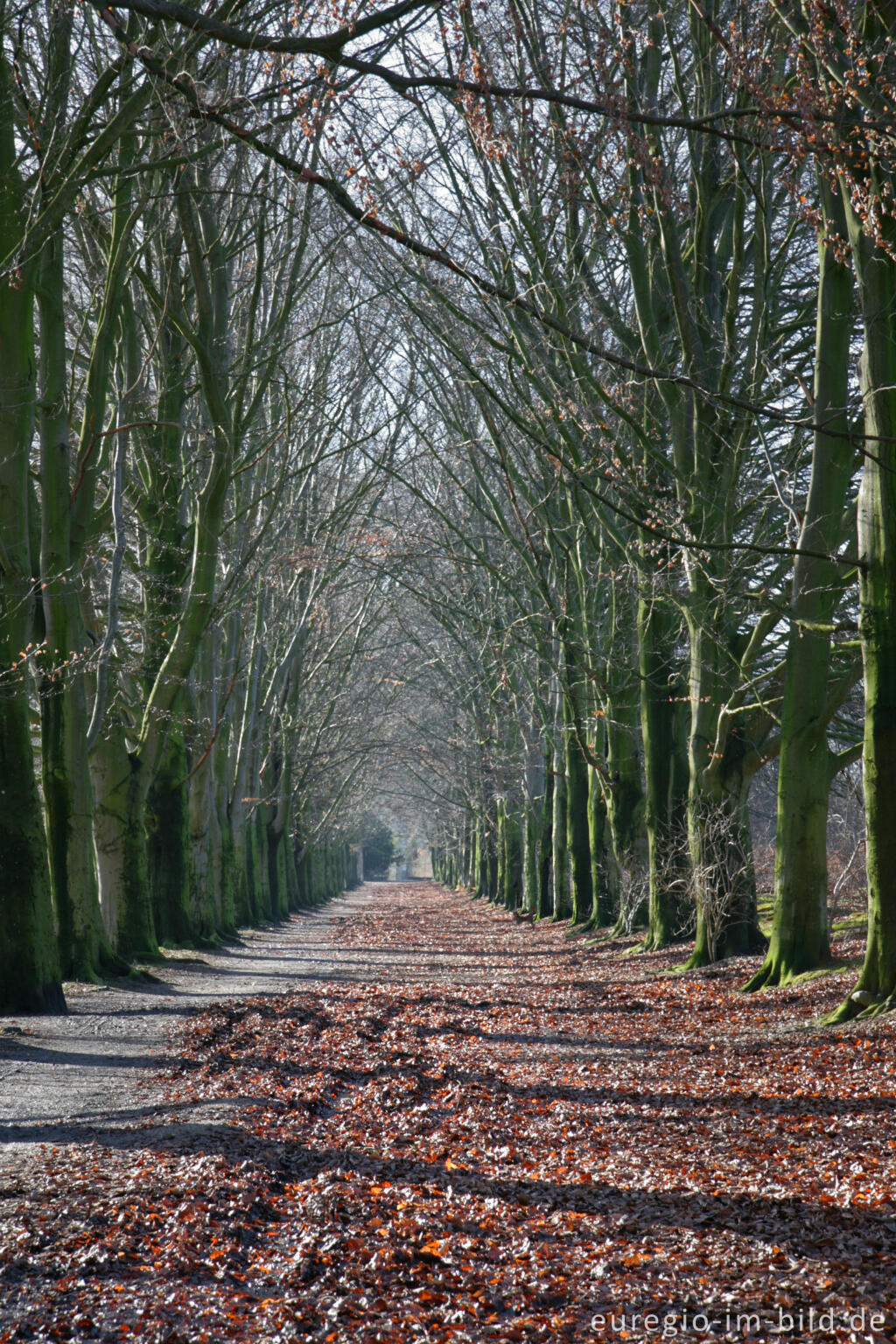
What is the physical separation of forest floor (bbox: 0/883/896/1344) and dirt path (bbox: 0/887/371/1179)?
4cm

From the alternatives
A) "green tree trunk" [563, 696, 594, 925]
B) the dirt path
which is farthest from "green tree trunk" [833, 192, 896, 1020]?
"green tree trunk" [563, 696, 594, 925]

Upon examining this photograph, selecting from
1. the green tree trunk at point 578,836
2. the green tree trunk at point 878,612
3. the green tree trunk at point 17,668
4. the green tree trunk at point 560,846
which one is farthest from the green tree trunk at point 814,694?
the green tree trunk at point 560,846

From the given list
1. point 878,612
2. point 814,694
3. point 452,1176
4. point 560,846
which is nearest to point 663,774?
point 814,694

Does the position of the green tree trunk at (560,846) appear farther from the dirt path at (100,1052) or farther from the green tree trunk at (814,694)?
the green tree trunk at (814,694)

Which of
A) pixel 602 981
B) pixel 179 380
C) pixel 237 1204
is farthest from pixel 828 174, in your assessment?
pixel 179 380

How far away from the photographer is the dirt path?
249 inches

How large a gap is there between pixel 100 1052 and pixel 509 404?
36.3ft

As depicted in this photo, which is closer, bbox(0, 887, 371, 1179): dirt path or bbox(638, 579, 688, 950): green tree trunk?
bbox(0, 887, 371, 1179): dirt path

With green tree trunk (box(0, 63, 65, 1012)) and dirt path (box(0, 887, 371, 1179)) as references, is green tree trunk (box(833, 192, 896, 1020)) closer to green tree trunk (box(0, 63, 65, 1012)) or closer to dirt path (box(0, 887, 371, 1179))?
dirt path (box(0, 887, 371, 1179))

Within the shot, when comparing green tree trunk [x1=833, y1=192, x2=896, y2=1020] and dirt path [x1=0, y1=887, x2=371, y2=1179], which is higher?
green tree trunk [x1=833, y1=192, x2=896, y2=1020]

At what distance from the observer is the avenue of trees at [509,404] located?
809cm

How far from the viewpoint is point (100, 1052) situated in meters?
8.60

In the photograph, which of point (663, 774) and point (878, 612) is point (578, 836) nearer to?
point (663, 774)

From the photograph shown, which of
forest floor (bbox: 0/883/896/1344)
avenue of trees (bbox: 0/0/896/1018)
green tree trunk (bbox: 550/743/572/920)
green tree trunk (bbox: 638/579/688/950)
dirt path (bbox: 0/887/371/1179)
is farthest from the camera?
green tree trunk (bbox: 550/743/572/920)
